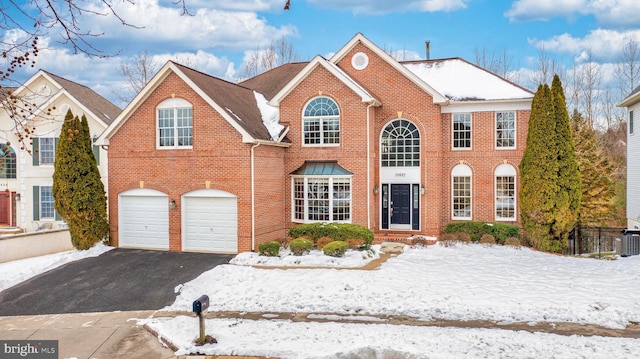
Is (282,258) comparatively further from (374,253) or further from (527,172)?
(527,172)

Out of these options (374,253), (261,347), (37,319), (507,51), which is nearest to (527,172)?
(374,253)

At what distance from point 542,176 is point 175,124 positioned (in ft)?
46.6

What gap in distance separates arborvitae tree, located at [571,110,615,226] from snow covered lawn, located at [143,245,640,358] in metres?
13.7

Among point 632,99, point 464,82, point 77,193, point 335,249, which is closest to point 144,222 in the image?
point 77,193

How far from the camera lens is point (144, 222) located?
18484 millimetres

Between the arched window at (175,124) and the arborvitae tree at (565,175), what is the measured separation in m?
14.1

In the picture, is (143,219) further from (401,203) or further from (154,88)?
(401,203)

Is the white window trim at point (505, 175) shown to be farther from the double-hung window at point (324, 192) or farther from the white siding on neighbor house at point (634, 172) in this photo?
the white siding on neighbor house at point (634, 172)

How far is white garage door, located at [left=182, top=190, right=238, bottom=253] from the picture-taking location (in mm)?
17453

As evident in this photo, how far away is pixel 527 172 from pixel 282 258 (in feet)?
33.7

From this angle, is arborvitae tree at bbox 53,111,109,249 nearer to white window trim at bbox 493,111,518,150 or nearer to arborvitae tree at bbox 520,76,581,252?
white window trim at bbox 493,111,518,150

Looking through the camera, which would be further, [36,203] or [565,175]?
[36,203]

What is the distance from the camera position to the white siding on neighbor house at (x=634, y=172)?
22.8m

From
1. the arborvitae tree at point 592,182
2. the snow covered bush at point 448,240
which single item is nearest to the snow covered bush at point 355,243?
the snow covered bush at point 448,240
